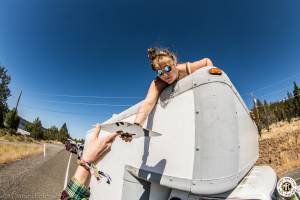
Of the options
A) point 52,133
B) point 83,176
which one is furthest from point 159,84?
point 52,133

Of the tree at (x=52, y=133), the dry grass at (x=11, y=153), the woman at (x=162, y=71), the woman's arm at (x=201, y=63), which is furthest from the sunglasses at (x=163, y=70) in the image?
the tree at (x=52, y=133)

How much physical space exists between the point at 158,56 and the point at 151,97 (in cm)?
43

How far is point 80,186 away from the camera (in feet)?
5.91

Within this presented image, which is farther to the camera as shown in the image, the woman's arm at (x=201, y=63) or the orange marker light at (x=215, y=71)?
the woman's arm at (x=201, y=63)

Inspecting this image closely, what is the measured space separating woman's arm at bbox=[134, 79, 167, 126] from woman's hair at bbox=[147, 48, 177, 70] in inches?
7.3

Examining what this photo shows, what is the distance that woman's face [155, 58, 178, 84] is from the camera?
234 cm

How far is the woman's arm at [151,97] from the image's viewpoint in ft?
8.18

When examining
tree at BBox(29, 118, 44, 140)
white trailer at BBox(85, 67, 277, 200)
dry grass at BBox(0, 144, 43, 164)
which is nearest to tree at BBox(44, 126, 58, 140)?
tree at BBox(29, 118, 44, 140)

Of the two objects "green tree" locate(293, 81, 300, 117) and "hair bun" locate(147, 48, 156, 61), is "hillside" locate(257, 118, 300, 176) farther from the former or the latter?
"green tree" locate(293, 81, 300, 117)

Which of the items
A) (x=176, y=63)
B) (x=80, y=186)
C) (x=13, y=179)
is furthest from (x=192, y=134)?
(x=13, y=179)

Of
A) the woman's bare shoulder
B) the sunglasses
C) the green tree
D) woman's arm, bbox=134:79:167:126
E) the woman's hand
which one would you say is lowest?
the woman's hand

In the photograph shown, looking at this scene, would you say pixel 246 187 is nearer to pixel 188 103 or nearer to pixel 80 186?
pixel 188 103

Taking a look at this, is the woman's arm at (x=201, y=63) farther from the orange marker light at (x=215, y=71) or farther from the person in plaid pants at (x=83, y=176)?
the person in plaid pants at (x=83, y=176)

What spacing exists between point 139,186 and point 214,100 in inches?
49.0
